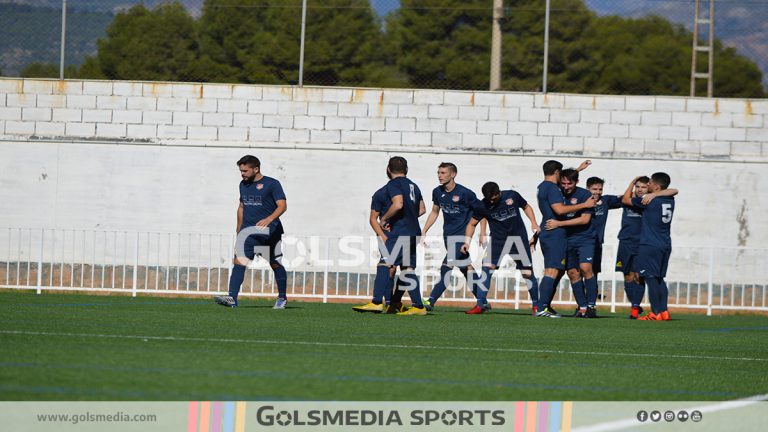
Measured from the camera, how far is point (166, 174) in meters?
20.8

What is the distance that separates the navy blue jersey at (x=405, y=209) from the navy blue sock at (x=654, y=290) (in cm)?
323

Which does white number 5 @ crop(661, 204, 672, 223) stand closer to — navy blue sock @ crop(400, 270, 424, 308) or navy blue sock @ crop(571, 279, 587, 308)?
navy blue sock @ crop(571, 279, 587, 308)

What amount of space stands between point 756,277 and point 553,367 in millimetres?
13484

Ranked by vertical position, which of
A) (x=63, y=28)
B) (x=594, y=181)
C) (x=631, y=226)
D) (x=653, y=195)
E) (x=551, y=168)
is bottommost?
(x=631, y=226)

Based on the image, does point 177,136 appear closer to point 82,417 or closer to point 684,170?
point 684,170

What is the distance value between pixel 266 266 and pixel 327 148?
7.78 feet

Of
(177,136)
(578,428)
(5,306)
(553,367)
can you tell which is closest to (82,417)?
(578,428)

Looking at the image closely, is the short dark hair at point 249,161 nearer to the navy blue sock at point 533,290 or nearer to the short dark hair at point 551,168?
the short dark hair at point 551,168

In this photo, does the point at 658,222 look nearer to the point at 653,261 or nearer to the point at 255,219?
the point at 653,261

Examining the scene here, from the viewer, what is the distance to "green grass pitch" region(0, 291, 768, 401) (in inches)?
235

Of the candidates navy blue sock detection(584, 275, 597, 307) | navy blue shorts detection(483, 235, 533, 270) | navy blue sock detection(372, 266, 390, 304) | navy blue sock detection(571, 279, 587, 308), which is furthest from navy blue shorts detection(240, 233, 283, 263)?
navy blue sock detection(584, 275, 597, 307)

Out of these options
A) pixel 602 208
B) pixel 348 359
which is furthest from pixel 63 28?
pixel 348 359

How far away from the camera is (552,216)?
14523 mm

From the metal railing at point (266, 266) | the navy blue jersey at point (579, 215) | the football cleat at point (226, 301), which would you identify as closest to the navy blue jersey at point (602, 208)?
the navy blue jersey at point (579, 215)
